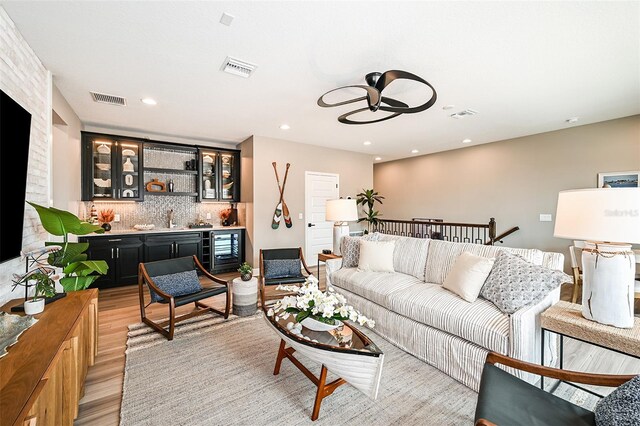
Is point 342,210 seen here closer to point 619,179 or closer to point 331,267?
point 331,267

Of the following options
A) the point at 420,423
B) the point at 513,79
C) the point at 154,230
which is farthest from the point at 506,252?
the point at 154,230

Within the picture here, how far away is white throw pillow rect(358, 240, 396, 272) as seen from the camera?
11.0 ft

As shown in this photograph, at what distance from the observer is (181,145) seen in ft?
17.2

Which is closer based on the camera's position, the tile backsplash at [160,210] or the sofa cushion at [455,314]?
the sofa cushion at [455,314]

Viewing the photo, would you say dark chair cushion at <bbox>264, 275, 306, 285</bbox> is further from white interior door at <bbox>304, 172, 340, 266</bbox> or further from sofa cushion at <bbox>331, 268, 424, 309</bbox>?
white interior door at <bbox>304, 172, 340, 266</bbox>

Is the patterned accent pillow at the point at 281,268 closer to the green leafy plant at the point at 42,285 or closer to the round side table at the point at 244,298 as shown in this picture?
the round side table at the point at 244,298

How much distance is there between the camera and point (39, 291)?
73.4 inches

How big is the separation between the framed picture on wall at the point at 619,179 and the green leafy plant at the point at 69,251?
22.3ft

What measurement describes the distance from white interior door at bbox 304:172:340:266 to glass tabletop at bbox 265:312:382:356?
3917 mm

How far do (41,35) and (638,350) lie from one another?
15.2 feet

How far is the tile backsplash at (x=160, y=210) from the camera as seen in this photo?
5023 millimetres

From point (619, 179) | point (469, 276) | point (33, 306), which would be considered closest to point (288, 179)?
point (469, 276)

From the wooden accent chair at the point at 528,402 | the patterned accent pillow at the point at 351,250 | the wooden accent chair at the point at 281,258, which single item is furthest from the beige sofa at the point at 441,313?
the wooden accent chair at the point at 281,258

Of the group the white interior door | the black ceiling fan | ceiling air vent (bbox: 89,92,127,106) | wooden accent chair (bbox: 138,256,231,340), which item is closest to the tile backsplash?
the white interior door
